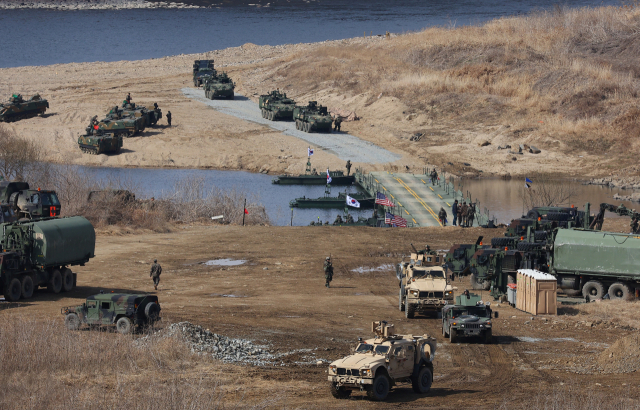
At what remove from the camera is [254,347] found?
909 inches

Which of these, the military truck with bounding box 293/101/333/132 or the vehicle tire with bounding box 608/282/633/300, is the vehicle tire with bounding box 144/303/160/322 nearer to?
the vehicle tire with bounding box 608/282/633/300

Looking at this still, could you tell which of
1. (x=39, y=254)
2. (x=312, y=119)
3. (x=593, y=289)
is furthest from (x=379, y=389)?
(x=312, y=119)

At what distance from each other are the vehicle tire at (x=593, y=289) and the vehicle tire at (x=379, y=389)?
53.3 ft

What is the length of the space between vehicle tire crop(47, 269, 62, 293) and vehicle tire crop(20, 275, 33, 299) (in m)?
1.23

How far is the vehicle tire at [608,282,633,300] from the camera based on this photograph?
31.7 meters

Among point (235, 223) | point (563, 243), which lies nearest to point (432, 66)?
point (235, 223)

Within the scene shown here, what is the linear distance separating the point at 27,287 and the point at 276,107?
54.5m

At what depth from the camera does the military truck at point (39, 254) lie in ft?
94.0

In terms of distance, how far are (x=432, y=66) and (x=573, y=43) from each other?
15209 millimetres

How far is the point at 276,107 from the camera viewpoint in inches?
3233

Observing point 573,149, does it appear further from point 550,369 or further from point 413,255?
point 550,369

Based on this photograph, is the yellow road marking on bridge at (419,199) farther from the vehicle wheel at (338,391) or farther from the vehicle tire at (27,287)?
the vehicle wheel at (338,391)

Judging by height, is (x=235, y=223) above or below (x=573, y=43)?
below

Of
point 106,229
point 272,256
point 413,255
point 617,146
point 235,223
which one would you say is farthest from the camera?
point 617,146
